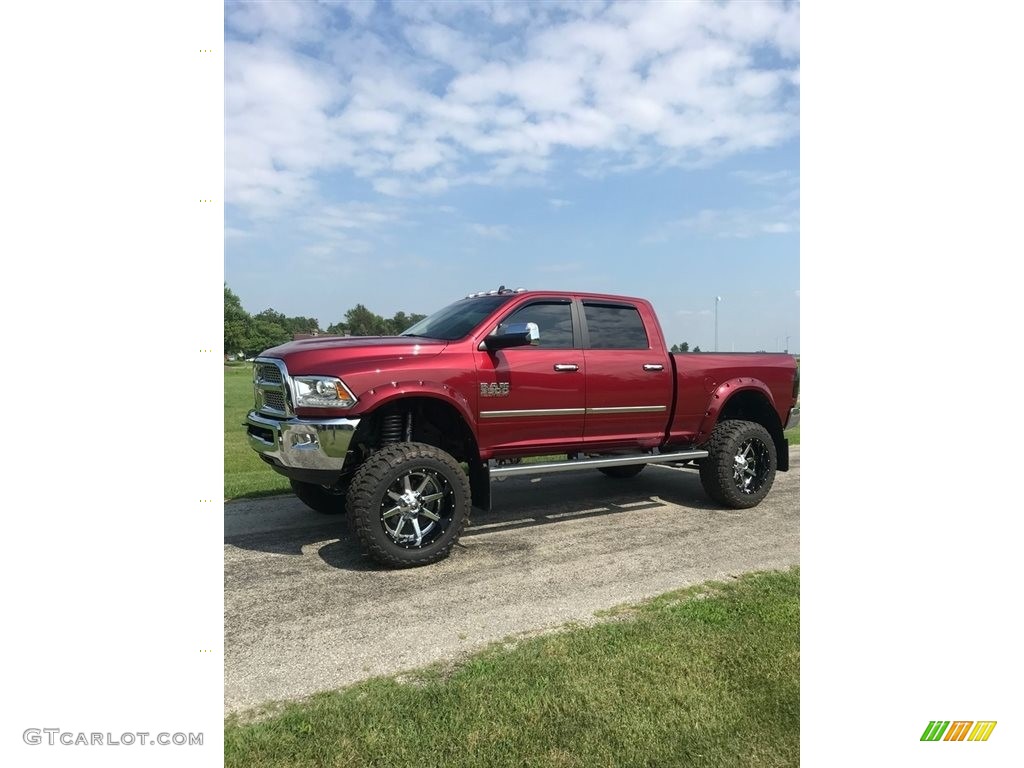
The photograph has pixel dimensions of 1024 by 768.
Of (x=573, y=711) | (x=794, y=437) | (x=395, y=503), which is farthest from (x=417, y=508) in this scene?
(x=794, y=437)

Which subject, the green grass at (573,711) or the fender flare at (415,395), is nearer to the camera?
the green grass at (573,711)

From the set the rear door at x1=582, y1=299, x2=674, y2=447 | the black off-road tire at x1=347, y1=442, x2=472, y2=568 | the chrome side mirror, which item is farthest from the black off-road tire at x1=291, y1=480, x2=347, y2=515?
the rear door at x1=582, y1=299, x2=674, y2=447

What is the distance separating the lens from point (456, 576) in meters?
4.41

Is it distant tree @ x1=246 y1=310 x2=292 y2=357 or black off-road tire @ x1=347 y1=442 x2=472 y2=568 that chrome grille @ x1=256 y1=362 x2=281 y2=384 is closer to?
black off-road tire @ x1=347 y1=442 x2=472 y2=568

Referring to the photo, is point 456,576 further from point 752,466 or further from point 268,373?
point 752,466

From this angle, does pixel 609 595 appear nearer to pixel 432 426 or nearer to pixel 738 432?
pixel 432 426

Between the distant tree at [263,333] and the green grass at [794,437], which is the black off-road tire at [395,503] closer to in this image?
the green grass at [794,437]

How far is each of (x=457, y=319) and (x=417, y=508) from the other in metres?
1.80

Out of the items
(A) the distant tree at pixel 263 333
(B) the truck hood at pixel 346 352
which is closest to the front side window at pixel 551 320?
(B) the truck hood at pixel 346 352

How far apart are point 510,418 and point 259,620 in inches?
93.7

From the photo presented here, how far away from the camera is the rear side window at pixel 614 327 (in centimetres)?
581

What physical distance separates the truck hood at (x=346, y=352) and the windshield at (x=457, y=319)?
29 centimetres

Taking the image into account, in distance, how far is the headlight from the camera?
446 cm
